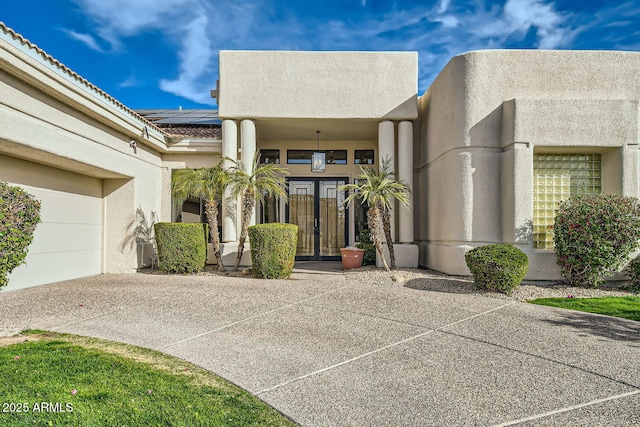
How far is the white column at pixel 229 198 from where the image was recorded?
1103 cm

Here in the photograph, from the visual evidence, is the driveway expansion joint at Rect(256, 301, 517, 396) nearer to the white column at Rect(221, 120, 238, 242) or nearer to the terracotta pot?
the terracotta pot

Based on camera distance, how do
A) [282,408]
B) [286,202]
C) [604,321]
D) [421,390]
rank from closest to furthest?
[282,408] → [421,390] → [604,321] → [286,202]

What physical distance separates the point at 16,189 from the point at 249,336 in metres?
3.68

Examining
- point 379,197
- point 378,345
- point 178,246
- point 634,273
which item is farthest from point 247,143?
point 634,273

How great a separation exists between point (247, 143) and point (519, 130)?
23.1ft

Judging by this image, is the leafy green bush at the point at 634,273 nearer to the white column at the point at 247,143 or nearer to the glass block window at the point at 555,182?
the glass block window at the point at 555,182

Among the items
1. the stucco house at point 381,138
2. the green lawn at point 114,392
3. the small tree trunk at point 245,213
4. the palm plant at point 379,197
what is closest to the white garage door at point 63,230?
the stucco house at point 381,138

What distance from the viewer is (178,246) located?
10.0 m

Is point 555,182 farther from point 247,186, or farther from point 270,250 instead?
point 247,186

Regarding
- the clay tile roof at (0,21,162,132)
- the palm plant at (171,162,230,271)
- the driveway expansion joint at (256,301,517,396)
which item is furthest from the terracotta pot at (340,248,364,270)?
the clay tile roof at (0,21,162,132)

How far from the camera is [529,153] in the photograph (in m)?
9.13

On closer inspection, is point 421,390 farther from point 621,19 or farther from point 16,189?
point 621,19

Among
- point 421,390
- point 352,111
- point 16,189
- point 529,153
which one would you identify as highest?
point 352,111

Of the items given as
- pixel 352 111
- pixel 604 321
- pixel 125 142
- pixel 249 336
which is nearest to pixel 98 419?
pixel 249 336
